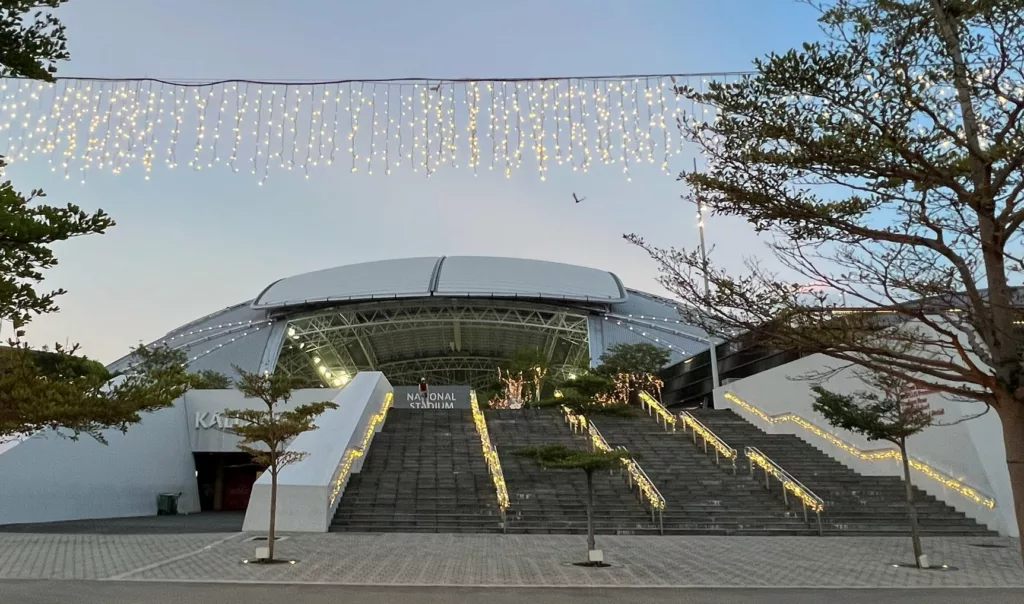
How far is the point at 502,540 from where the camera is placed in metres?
12.0

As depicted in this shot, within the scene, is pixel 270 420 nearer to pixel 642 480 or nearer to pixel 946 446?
pixel 642 480

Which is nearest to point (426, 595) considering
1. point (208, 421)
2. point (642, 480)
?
point (642, 480)

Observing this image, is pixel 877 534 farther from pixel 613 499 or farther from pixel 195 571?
pixel 195 571

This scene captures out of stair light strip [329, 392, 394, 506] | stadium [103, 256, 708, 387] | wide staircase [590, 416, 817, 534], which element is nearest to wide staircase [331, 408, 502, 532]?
stair light strip [329, 392, 394, 506]

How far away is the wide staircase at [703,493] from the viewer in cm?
1328

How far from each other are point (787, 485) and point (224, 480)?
2074cm

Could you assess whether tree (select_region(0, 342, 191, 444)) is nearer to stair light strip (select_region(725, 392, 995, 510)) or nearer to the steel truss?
stair light strip (select_region(725, 392, 995, 510))

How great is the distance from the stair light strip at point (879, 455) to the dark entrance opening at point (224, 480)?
1826 centimetres

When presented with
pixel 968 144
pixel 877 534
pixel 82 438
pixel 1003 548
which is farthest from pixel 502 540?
pixel 82 438

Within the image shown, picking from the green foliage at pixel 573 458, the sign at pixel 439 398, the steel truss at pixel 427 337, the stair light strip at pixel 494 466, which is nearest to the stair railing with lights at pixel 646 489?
the green foliage at pixel 573 458

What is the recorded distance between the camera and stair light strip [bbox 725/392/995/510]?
1348 centimetres

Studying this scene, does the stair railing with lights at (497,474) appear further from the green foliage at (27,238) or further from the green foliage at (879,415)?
the green foliage at (27,238)

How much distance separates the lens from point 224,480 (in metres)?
25.5

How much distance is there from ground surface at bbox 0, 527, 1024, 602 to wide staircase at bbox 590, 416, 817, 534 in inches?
28.3
